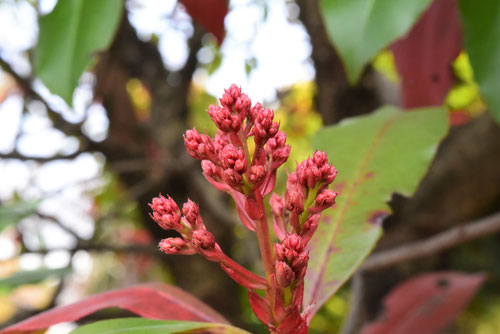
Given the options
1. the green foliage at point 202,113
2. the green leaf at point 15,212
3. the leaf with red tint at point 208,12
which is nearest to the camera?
the leaf with red tint at point 208,12

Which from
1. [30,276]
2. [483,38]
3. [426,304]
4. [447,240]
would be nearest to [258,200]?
[483,38]

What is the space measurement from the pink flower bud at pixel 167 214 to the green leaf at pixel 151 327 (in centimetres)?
8

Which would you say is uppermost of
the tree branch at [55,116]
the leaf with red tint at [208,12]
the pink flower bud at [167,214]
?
the tree branch at [55,116]

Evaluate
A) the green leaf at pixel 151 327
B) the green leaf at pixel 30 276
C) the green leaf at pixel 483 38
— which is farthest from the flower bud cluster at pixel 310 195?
the green leaf at pixel 30 276

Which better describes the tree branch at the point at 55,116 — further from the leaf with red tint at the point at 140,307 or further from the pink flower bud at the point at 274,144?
the pink flower bud at the point at 274,144

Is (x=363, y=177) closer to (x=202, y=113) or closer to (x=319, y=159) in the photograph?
(x=319, y=159)

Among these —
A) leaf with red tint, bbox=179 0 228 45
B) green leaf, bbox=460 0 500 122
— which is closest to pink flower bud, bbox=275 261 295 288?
green leaf, bbox=460 0 500 122

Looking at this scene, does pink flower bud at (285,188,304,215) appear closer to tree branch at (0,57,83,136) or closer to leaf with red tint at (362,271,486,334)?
leaf with red tint at (362,271,486,334)

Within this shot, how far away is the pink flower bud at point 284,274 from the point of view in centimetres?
33

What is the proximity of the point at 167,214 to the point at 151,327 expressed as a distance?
0.32ft

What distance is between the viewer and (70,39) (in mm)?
615

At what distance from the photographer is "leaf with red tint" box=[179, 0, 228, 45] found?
2.35 feet

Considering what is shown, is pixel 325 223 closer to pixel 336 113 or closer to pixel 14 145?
pixel 336 113

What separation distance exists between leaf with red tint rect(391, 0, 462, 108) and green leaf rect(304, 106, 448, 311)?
0.55 feet
